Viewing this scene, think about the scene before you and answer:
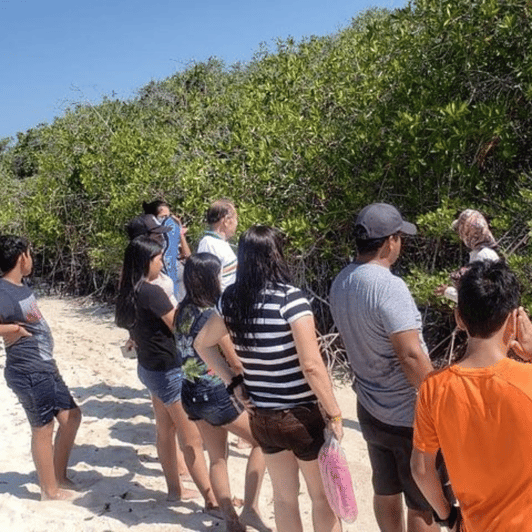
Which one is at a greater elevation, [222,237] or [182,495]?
[222,237]

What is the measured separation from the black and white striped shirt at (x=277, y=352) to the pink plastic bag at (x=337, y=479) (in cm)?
22

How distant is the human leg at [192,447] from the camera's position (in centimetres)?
410

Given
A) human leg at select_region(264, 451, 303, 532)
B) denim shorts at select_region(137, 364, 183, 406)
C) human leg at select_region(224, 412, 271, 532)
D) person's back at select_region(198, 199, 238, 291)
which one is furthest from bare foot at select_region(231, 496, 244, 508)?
person's back at select_region(198, 199, 238, 291)

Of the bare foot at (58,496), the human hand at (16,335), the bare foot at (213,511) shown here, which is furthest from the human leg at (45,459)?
the bare foot at (213,511)

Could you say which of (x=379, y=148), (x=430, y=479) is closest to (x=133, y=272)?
(x=430, y=479)

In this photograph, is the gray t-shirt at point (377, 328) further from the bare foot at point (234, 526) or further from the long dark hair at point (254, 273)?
the bare foot at point (234, 526)

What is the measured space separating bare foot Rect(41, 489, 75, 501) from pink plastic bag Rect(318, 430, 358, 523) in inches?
87.9

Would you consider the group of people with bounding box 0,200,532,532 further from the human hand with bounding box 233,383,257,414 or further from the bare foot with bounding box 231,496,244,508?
the bare foot with bounding box 231,496,244,508

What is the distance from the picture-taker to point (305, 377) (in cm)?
290

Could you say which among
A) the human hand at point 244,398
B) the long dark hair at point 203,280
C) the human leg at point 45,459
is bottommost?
the human leg at point 45,459

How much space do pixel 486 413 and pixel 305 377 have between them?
44.5 inches

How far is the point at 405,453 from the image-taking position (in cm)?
284

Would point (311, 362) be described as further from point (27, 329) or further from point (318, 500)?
point (27, 329)

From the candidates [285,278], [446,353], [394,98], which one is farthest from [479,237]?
[394,98]
